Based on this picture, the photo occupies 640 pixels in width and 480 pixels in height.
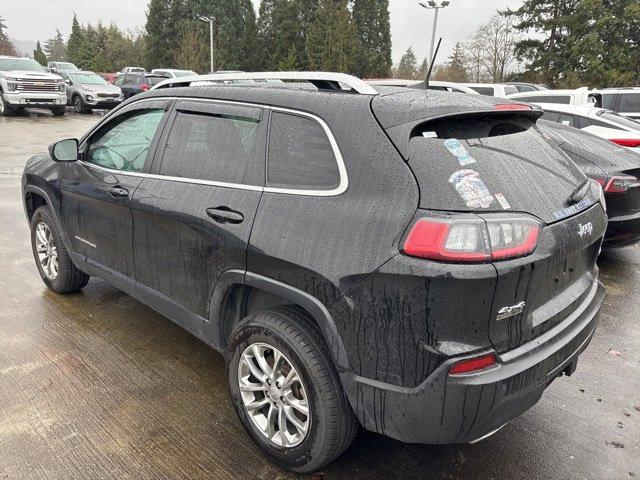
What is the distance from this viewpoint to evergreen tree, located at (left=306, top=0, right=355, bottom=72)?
1735 inches

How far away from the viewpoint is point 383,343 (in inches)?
76.1

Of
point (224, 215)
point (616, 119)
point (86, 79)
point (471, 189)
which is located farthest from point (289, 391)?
point (86, 79)

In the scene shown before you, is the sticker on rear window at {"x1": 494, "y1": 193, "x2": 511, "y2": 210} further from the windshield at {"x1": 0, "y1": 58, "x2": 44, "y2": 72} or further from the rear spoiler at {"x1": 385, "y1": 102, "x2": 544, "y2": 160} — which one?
the windshield at {"x1": 0, "y1": 58, "x2": 44, "y2": 72}

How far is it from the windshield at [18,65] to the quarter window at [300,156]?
19.6 metres

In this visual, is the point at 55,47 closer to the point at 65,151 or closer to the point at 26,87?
the point at 26,87

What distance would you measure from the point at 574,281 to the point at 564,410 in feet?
3.22

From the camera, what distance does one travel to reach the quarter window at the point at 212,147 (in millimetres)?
2545

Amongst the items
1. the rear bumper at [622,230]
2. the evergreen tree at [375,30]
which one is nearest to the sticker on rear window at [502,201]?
the rear bumper at [622,230]

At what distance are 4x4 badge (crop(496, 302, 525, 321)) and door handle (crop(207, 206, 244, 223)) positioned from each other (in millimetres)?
1224

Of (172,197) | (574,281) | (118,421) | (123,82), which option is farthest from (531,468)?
(123,82)

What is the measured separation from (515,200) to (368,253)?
2.08 feet

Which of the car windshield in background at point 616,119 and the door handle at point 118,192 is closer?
the door handle at point 118,192

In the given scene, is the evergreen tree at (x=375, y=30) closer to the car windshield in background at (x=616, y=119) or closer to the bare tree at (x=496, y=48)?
the bare tree at (x=496, y=48)

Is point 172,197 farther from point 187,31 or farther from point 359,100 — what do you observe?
point 187,31
